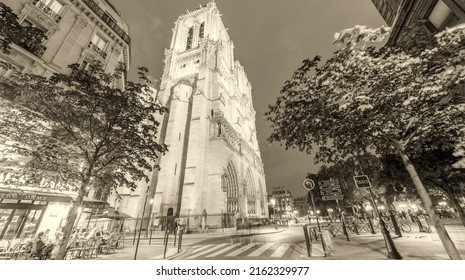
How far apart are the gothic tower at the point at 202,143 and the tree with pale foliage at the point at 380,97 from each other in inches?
655

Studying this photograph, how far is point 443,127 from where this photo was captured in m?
5.60

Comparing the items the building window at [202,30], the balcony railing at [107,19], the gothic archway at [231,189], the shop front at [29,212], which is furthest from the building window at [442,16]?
the building window at [202,30]

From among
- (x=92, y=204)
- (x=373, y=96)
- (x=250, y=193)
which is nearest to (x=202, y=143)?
(x=92, y=204)

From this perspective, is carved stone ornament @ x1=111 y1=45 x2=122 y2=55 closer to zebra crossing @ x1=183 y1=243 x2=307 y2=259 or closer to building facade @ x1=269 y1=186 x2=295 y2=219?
zebra crossing @ x1=183 y1=243 x2=307 y2=259

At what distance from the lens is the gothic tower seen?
23984 mm

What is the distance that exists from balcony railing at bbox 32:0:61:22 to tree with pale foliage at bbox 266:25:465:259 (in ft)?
55.4

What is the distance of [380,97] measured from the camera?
4867 mm

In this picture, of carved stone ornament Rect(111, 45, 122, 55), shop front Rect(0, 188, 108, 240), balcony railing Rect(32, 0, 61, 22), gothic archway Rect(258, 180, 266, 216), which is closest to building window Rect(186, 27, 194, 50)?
carved stone ornament Rect(111, 45, 122, 55)

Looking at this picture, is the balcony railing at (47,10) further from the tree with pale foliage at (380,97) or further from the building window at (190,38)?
the building window at (190,38)

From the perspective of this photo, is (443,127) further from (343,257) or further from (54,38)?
(54,38)

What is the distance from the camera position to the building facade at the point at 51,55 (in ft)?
29.0

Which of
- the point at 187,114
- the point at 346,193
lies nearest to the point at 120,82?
Result: the point at 187,114

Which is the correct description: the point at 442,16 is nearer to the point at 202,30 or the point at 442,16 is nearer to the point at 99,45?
the point at 99,45

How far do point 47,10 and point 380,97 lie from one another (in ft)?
64.6
